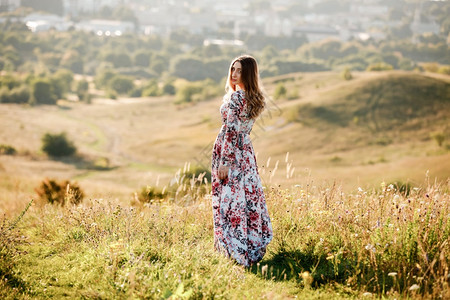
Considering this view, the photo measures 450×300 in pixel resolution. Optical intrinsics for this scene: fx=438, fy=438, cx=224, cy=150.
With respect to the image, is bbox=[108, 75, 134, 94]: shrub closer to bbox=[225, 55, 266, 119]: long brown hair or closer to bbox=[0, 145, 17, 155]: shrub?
bbox=[0, 145, 17, 155]: shrub

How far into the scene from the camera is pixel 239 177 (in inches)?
203

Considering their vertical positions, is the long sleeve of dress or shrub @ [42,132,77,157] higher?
the long sleeve of dress

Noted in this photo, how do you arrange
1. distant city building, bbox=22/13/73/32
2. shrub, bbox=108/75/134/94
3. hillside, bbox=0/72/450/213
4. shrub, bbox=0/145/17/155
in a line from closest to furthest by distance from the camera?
hillside, bbox=0/72/450/213
shrub, bbox=0/145/17/155
shrub, bbox=108/75/134/94
distant city building, bbox=22/13/73/32

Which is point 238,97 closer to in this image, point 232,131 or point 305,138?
point 232,131

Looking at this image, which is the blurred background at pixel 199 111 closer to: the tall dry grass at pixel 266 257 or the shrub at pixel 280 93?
the shrub at pixel 280 93

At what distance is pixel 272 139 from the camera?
50.3m

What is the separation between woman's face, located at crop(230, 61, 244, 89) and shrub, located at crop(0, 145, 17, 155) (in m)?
51.4

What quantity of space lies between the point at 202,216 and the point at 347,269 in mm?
2329

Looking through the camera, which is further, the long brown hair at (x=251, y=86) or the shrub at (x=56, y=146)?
the shrub at (x=56, y=146)

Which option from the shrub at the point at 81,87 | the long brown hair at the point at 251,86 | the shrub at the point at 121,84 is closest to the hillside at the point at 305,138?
the long brown hair at the point at 251,86

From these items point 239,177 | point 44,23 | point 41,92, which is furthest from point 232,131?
point 44,23

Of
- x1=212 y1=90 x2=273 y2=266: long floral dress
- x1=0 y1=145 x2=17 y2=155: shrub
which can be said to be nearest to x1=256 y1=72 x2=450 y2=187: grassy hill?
x1=0 y1=145 x2=17 y2=155: shrub

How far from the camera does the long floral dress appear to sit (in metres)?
5.05

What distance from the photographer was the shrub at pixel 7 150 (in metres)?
50.3
